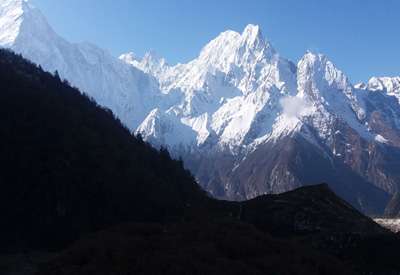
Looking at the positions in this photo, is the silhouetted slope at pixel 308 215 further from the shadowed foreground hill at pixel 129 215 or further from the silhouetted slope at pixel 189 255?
the silhouetted slope at pixel 189 255

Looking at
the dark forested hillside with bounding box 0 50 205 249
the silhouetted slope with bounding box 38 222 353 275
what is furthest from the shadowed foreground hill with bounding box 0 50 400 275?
the dark forested hillside with bounding box 0 50 205 249

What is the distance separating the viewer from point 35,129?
359ft

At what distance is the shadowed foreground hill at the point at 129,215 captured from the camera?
24.0 metres

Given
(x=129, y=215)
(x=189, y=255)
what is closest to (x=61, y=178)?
(x=129, y=215)

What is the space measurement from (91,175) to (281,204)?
3690 centimetres

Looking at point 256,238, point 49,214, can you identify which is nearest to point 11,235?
point 49,214

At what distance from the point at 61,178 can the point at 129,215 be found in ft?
43.4

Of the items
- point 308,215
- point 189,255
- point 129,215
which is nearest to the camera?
point 189,255

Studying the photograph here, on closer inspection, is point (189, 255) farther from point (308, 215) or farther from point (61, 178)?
point (61, 178)

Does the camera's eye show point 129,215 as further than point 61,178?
No

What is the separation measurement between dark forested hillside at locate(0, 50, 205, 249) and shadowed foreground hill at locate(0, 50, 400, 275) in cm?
22

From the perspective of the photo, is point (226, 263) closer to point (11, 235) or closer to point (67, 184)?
point (11, 235)

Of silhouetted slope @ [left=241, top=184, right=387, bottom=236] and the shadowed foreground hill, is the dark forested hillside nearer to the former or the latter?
the shadowed foreground hill

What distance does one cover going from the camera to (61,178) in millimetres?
97750
